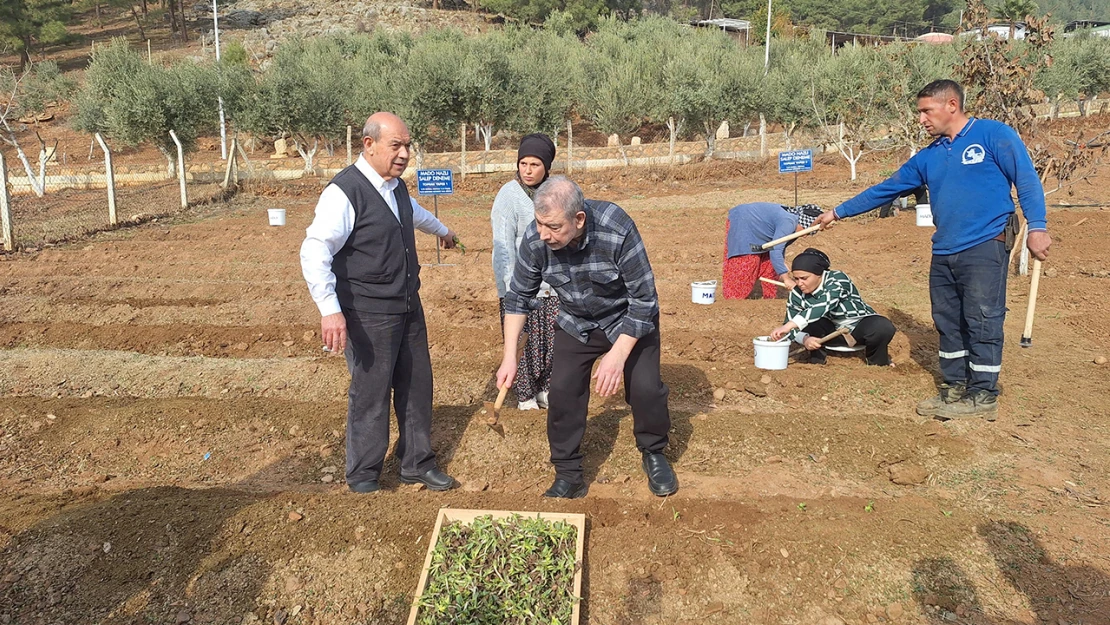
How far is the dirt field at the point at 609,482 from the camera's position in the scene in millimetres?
3238

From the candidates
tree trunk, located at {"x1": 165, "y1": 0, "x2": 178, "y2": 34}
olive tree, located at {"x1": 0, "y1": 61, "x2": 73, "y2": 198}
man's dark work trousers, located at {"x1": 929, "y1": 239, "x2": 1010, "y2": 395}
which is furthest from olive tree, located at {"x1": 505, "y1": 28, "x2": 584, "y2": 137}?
tree trunk, located at {"x1": 165, "y1": 0, "x2": 178, "y2": 34}

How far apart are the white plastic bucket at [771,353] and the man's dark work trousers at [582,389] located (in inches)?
76.6

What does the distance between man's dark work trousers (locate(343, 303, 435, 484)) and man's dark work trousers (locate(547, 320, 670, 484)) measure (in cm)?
73

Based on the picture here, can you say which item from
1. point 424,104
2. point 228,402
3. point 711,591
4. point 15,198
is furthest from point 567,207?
point 424,104

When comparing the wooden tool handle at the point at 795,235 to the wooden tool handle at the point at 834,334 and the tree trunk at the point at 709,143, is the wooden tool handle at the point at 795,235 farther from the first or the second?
the tree trunk at the point at 709,143

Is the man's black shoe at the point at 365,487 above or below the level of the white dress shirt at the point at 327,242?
below

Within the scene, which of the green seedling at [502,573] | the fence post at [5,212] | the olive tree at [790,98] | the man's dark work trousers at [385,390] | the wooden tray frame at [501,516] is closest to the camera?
the green seedling at [502,573]

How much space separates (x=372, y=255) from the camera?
3645 mm

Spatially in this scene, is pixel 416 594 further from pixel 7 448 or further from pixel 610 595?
pixel 7 448

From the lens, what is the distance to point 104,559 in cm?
346

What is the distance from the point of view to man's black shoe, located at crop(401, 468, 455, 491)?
13.4ft

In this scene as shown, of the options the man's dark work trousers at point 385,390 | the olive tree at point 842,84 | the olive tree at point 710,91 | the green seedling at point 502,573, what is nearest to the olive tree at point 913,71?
the olive tree at point 842,84

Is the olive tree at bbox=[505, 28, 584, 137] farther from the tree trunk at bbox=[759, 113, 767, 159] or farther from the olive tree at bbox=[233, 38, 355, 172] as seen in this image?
the tree trunk at bbox=[759, 113, 767, 159]

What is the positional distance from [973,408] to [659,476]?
6.92 feet
